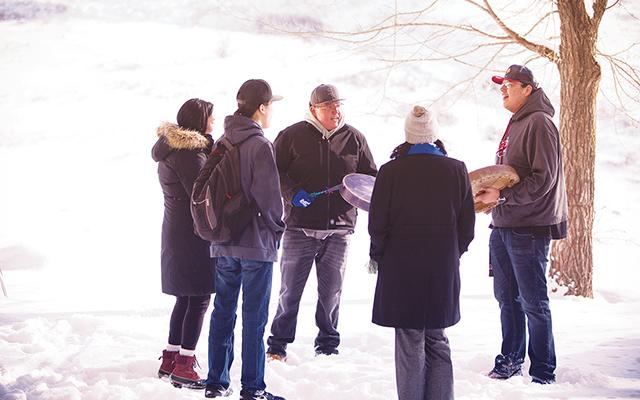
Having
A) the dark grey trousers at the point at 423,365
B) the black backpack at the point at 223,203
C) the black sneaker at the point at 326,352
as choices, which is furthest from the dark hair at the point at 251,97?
the black sneaker at the point at 326,352

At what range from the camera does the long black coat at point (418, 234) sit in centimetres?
346

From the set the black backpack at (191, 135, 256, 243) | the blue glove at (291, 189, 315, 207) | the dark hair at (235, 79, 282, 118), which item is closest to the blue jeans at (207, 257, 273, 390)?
the black backpack at (191, 135, 256, 243)

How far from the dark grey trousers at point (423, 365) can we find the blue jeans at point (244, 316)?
890 millimetres

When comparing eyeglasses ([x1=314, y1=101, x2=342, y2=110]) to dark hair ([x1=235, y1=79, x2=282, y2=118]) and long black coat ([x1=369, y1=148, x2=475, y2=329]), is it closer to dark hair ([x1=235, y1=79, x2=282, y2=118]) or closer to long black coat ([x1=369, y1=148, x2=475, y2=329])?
dark hair ([x1=235, y1=79, x2=282, y2=118])

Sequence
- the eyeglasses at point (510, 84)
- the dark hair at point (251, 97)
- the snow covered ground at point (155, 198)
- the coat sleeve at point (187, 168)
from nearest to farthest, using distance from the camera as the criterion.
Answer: the dark hair at point (251, 97), the coat sleeve at point (187, 168), the eyeglasses at point (510, 84), the snow covered ground at point (155, 198)

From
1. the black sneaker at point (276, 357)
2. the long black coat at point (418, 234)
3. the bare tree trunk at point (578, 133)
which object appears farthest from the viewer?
the bare tree trunk at point (578, 133)

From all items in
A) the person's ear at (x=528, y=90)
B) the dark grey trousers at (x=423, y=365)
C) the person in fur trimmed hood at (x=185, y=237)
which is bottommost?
the dark grey trousers at (x=423, y=365)

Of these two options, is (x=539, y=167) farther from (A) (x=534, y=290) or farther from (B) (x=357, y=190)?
(B) (x=357, y=190)

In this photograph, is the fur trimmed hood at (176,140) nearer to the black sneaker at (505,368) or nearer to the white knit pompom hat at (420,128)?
the white knit pompom hat at (420,128)

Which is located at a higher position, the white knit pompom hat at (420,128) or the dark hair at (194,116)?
the dark hair at (194,116)

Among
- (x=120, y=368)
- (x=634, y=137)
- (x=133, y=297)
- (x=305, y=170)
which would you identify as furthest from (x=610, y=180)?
(x=120, y=368)

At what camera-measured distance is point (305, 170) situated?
5211 millimetres

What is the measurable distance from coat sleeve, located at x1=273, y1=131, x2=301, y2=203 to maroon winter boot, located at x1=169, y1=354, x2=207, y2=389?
4.62 feet

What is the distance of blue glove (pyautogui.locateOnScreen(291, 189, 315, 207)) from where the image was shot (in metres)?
5.06
